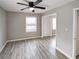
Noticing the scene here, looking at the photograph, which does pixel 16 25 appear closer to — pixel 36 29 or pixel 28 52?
pixel 36 29

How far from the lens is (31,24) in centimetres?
820

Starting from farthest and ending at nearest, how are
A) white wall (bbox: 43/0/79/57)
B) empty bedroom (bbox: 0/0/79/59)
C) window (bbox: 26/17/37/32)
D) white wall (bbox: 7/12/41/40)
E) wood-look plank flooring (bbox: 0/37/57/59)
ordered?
1. window (bbox: 26/17/37/32)
2. white wall (bbox: 7/12/41/40)
3. wood-look plank flooring (bbox: 0/37/57/59)
4. empty bedroom (bbox: 0/0/79/59)
5. white wall (bbox: 43/0/79/57)

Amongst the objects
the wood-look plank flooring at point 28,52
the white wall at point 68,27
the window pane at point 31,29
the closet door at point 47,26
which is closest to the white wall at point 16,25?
the window pane at point 31,29

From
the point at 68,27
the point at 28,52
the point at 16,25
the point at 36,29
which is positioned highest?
the point at 16,25

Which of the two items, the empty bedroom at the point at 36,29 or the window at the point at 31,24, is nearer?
the empty bedroom at the point at 36,29

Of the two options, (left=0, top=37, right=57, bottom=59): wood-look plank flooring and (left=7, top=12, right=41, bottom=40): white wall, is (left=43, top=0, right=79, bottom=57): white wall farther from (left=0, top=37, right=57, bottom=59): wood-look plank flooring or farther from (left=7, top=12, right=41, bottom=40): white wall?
(left=7, top=12, right=41, bottom=40): white wall

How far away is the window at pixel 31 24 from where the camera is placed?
7.97 meters

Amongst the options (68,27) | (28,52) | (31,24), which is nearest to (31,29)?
(31,24)

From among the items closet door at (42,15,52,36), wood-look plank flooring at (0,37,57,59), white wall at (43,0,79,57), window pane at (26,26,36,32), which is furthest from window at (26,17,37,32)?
white wall at (43,0,79,57)

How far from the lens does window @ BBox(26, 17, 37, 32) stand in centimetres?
797

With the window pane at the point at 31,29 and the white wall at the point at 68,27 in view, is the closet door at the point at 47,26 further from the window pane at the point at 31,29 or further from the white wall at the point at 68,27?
the white wall at the point at 68,27

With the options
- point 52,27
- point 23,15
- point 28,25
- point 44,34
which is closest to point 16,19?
Result: point 23,15

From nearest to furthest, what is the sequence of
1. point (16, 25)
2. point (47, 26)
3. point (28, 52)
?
point (28, 52), point (16, 25), point (47, 26)

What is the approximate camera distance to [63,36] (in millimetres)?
4348
